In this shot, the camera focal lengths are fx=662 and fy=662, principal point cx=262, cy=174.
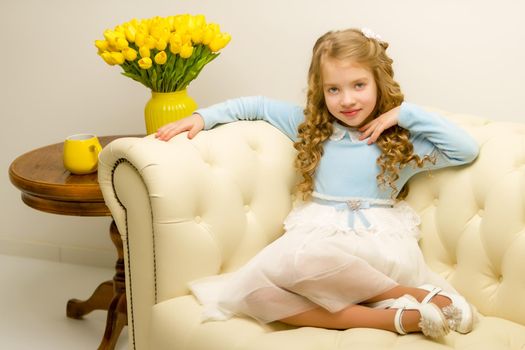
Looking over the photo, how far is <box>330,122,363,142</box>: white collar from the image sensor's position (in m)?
1.98

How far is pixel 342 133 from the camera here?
1991 millimetres

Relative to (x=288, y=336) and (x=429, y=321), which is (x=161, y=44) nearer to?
(x=288, y=336)

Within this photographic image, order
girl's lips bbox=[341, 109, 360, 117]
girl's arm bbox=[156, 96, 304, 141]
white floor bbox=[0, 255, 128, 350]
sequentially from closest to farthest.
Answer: girl's lips bbox=[341, 109, 360, 117], girl's arm bbox=[156, 96, 304, 141], white floor bbox=[0, 255, 128, 350]

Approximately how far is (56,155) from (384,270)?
4.23 ft

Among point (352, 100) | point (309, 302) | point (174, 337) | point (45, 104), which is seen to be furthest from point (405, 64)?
point (45, 104)

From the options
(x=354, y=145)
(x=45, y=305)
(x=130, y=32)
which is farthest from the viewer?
(x=45, y=305)

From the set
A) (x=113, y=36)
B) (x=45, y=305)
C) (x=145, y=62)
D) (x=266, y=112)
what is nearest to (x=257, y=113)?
(x=266, y=112)

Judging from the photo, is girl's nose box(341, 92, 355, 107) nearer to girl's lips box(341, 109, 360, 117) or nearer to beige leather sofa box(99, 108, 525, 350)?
girl's lips box(341, 109, 360, 117)

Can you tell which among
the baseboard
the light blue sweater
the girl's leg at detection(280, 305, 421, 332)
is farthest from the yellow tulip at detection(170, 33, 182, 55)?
the baseboard

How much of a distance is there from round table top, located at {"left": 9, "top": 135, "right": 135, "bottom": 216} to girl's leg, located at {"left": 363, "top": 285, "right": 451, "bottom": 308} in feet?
3.04

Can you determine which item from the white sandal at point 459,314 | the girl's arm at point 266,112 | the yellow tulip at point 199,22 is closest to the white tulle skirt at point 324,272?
the white sandal at point 459,314

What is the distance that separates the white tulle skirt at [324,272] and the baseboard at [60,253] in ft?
4.57

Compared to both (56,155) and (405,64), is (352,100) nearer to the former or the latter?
(405,64)

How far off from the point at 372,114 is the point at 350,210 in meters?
0.30
